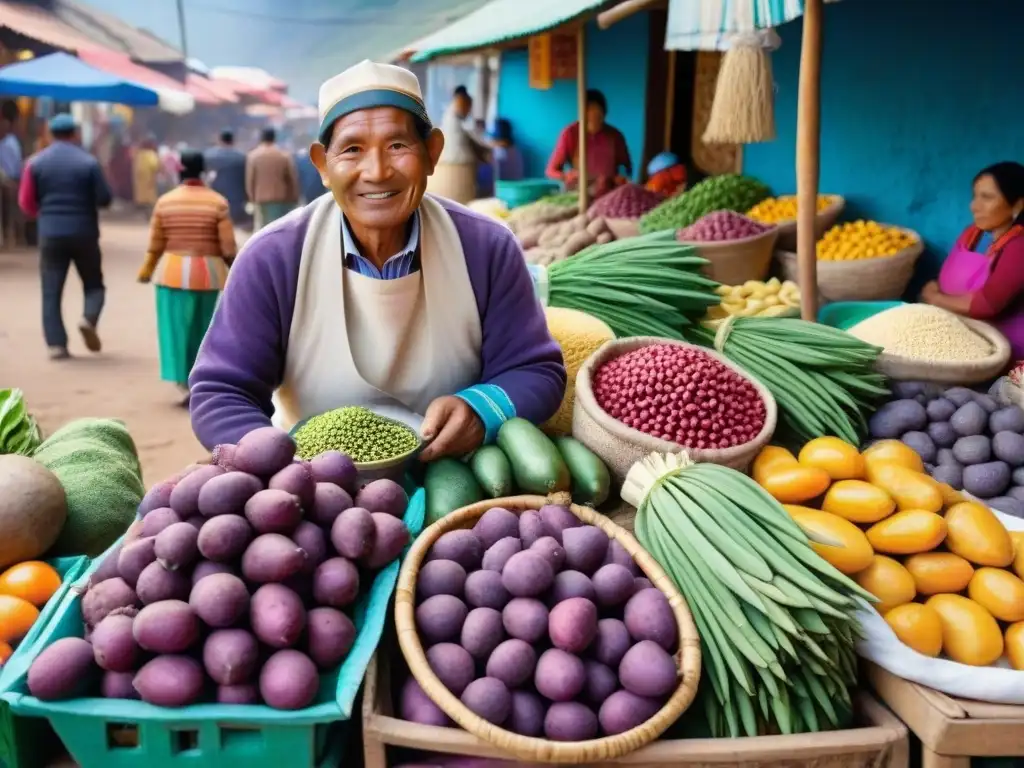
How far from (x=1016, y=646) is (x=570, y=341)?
4.93ft

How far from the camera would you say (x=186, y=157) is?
620cm

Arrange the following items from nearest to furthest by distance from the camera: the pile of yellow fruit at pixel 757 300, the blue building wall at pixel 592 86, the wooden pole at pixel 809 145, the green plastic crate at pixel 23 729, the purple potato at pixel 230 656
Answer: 1. the purple potato at pixel 230 656
2. the green plastic crate at pixel 23 729
3. the wooden pole at pixel 809 145
4. the pile of yellow fruit at pixel 757 300
5. the blue building wall at pixel 592 86

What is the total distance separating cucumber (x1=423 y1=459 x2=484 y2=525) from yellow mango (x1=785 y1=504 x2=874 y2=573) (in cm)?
70

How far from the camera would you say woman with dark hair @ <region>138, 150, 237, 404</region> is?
20.2ft

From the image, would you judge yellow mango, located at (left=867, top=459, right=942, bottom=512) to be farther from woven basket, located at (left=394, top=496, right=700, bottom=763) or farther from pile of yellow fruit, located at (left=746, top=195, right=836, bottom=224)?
pile of yellow fruit, located at (left=746, top=195, right=836, bottom=224)

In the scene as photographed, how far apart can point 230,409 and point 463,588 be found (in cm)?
82

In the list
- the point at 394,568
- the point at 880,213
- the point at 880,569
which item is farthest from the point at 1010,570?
the point at 880,213

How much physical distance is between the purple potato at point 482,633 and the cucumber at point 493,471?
19.8 inches

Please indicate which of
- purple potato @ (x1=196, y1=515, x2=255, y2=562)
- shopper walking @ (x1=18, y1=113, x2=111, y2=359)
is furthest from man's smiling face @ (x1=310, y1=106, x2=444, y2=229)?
shopper walking @ (x1=18, y1=113, x2=111, y2=359)

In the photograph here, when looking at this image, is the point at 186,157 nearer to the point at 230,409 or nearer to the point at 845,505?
the point at 230,409

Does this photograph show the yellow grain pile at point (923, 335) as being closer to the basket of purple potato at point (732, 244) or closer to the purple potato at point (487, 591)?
the basket of purple potato at point (732, 244)

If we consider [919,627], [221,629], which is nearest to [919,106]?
[919,627]

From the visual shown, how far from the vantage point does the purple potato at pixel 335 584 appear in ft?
4.95

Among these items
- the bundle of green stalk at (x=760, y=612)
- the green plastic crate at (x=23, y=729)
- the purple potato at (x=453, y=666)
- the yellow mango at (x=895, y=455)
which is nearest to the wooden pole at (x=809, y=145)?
the yellow mango at (x=895, y=455)
